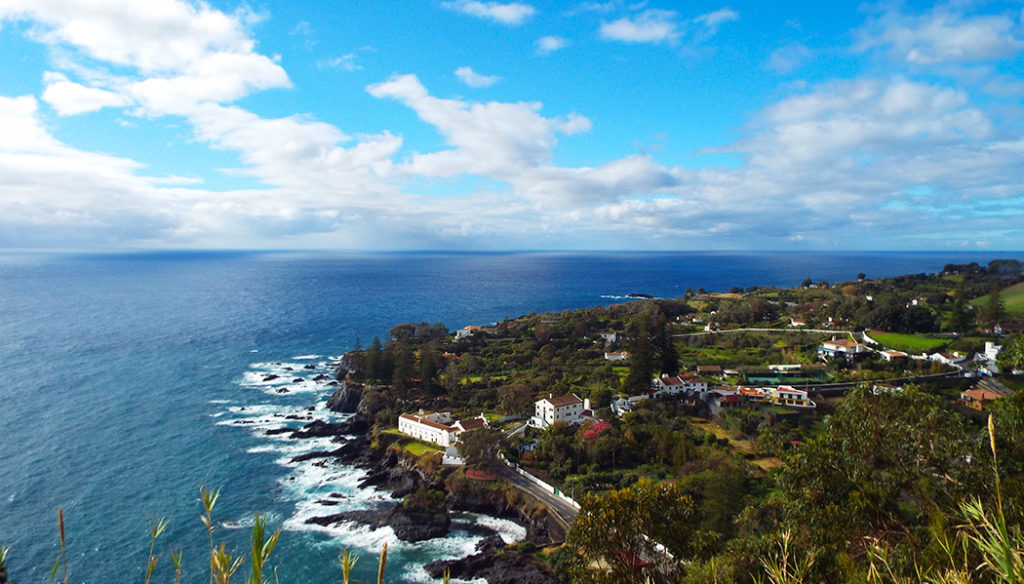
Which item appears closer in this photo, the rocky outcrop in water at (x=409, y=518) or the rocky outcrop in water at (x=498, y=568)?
the rocky outcrop in water at (x=498, y=568)

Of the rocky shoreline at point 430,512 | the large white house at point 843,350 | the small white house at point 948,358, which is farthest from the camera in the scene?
the large white house at point 843,350

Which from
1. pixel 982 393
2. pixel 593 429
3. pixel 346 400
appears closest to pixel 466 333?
pixel 346 400

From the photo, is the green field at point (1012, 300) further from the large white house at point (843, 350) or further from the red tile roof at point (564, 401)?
the red tile roof at point (564, 401)

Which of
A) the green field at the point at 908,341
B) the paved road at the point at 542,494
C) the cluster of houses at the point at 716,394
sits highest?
the green field at the point at 908,341

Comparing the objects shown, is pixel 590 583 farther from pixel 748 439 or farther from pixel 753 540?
pixel 748 439

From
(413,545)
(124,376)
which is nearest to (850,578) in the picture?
(413,545)

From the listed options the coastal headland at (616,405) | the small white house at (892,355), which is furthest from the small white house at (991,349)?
the small white house at (892,355)
